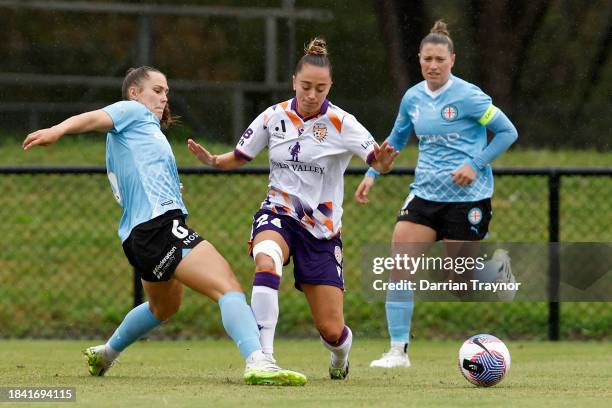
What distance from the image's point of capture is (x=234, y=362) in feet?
26.7

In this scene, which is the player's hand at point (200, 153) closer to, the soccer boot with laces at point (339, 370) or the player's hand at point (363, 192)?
the player's hand at point (363, 192)

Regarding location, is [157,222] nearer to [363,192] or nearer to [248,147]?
[248,147]

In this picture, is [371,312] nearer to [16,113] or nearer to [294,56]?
[294,56]

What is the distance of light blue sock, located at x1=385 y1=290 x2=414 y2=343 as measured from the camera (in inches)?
311

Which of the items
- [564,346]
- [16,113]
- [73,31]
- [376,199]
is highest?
[73,31]

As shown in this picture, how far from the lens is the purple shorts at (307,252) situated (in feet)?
21.7

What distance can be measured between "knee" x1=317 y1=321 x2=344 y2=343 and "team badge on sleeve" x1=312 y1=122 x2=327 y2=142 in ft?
3.23

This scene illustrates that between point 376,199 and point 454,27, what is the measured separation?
180cm

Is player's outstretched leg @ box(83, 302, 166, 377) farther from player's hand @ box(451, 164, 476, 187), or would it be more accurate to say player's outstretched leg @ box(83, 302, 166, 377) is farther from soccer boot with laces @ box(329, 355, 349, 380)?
player's hand @ box(451, 164, 476, 187)

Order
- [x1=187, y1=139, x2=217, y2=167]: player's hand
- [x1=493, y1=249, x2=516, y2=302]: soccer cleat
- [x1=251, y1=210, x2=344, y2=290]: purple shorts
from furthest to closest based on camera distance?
[x1=493, y1=249, x2=516, y2=302]: soccer cleat < [x1=187, y1=139, x2=217, y2=167]: player's hand < [x1=251, y1=210, x2=344, y2=290]: purple shorts

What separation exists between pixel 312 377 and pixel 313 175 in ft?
3.75

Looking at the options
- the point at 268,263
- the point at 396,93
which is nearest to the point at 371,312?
the point at 396,93

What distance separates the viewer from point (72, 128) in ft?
19.2

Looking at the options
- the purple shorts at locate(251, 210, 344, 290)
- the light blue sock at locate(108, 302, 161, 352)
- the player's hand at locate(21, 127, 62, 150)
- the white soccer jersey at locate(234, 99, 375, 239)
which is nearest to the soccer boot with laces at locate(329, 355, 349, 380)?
the purple shorts at locate(251, 210, 344, 290)
